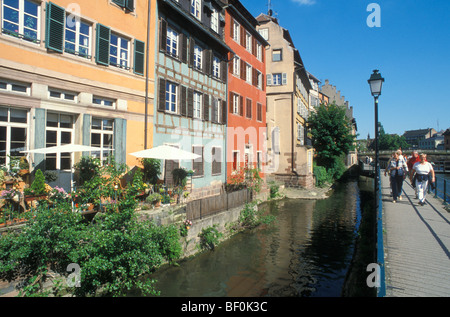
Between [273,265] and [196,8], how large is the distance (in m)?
13.5

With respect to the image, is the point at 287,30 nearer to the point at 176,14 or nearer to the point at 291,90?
the point at 291,90

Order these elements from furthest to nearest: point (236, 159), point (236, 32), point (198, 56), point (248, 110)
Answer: point (248, 110), point (236, 32), point (236, 159), point (198, 56)

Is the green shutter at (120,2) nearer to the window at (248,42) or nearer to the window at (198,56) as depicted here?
the window at (198,56)

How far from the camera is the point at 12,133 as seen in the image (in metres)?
7.85

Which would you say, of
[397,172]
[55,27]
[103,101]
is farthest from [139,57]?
[397,172]

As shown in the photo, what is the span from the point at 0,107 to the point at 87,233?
458 cm

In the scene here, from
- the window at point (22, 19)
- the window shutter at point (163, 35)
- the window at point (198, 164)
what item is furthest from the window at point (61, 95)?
the window at point (198, 164)

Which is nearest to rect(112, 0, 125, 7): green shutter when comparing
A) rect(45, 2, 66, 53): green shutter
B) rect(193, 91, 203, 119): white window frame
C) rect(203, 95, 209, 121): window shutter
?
rect(45, 2, 66, 53): green shutter

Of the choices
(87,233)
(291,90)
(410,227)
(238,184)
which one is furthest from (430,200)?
(291,90)

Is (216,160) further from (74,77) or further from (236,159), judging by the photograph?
(74,77)

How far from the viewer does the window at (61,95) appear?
890 centimetres

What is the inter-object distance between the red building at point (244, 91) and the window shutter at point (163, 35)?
641 centimetres

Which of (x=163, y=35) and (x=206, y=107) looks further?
(x=206, y=107)

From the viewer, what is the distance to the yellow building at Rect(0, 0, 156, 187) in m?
7.88
